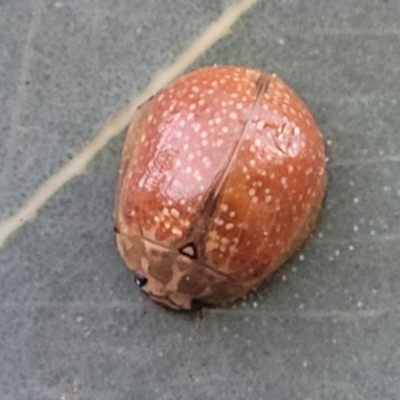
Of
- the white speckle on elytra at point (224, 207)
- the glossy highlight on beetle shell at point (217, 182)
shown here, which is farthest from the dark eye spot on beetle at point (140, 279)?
the white speckle on elytra at point (224, 207)

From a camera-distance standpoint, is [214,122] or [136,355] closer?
[214,122]

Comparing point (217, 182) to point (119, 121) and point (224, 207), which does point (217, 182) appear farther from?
point (119, 121)

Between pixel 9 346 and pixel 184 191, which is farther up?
pixel 184 191

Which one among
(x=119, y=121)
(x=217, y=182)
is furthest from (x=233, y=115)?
A: (x=119, y=121)

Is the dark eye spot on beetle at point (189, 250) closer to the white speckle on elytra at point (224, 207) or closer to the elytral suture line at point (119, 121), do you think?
the white speckle on elytra at point (224, 207)

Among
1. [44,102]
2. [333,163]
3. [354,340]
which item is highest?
[44,102]

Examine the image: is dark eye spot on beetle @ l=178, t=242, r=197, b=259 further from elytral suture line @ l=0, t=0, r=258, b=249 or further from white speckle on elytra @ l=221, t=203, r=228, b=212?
elytral suture line @ l=0, t=0, r=258, b=249

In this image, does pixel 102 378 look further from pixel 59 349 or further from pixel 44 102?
pixel 44 102

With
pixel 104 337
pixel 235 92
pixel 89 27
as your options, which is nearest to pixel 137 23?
pixel 89 27
